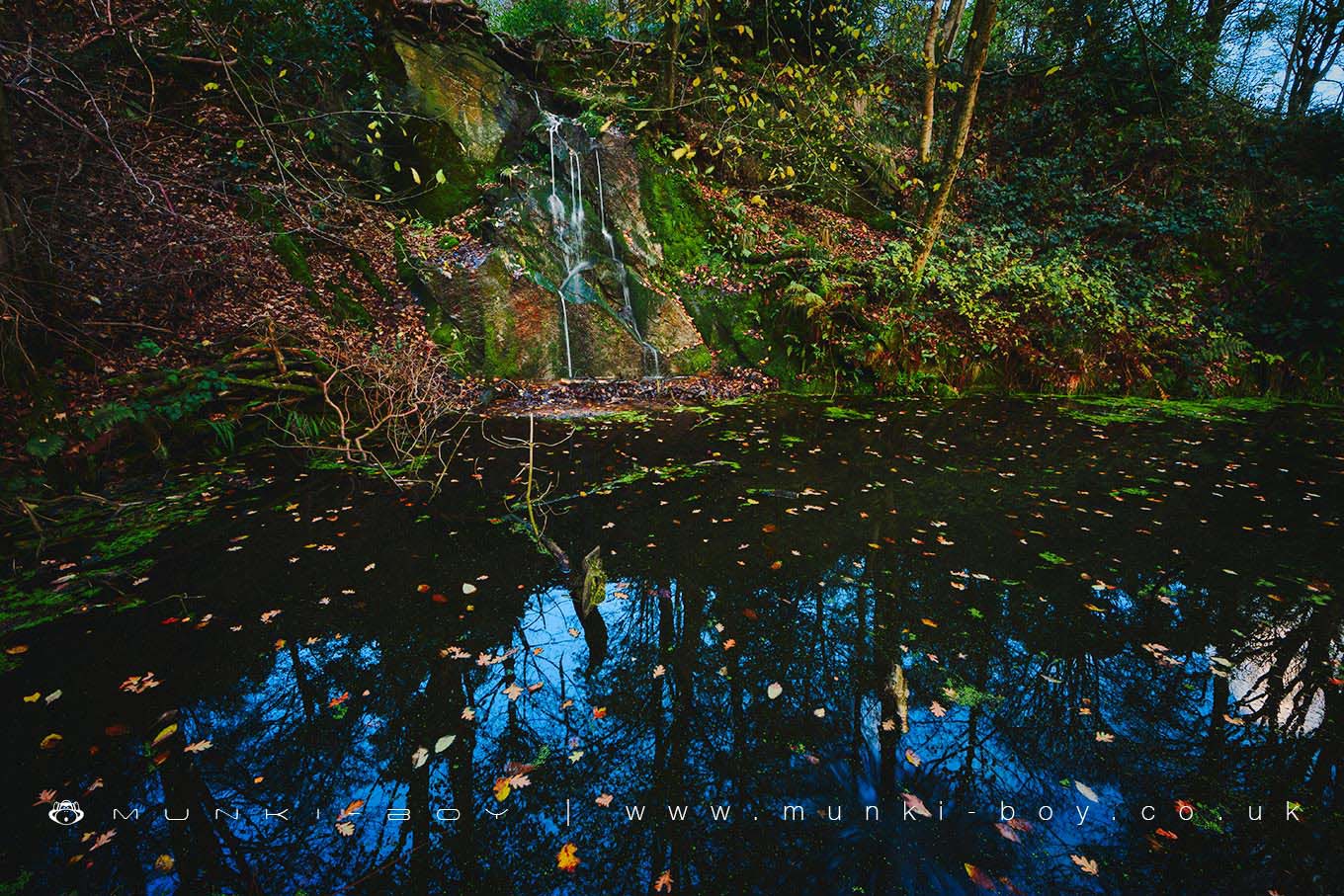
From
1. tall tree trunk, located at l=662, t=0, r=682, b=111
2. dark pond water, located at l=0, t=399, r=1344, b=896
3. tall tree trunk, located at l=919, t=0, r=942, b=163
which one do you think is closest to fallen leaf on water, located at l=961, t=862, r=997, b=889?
dark pond water, located at l=0, t=399, r=1344, b=896

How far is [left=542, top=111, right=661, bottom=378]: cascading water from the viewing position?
979 centimetres

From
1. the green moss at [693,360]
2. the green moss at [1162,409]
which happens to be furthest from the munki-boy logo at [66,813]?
the green moss at [1162,409]

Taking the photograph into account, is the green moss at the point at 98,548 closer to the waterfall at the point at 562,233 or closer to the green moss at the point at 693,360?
the waterfall at the point at 562,233

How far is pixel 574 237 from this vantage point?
10273mm

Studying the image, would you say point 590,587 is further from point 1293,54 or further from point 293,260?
point 1293,54

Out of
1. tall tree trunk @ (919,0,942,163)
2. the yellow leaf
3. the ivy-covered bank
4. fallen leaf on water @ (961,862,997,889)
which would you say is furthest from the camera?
tall tree trunk @ (919,0,942,163)

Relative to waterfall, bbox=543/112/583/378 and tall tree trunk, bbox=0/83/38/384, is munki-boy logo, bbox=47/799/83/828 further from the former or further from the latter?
waterfall, bbox=543/112/583/378

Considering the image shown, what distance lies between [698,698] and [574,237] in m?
9.17

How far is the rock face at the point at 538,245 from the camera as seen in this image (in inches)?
361

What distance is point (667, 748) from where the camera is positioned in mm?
2602

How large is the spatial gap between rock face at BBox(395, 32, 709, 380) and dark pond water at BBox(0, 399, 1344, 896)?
454 cm

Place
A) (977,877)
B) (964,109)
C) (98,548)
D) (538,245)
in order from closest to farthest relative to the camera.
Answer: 1. (977,877)
2. (98,548)
3. (964,109)
4. (538,245)

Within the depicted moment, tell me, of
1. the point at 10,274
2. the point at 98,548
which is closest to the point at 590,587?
the point at 98,548

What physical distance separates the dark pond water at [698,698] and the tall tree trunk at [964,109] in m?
5.55
